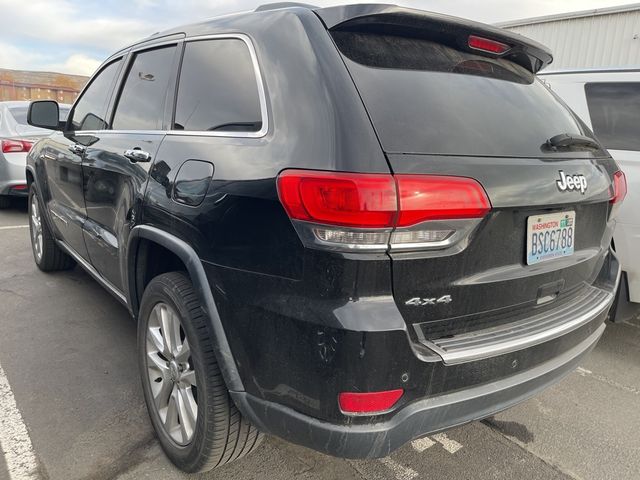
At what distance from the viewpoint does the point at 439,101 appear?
1.81 metres

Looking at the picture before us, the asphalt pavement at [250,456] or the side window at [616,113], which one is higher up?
the side window at [616,113]

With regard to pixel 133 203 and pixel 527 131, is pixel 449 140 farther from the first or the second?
pixel 133 203

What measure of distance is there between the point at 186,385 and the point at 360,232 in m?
1.12

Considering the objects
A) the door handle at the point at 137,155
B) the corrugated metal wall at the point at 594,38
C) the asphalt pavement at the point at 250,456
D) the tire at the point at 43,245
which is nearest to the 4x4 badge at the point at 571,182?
the asphalt pavement at the point at 250,456

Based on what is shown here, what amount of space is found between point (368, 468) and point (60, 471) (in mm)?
1309

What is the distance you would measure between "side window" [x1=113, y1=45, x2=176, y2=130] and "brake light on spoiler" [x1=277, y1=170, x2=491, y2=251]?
49.8 inches

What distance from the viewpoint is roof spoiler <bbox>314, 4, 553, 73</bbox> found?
1752 mm

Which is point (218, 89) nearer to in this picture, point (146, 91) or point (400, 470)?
point (146, 91)

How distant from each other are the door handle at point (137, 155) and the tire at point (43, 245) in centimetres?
228

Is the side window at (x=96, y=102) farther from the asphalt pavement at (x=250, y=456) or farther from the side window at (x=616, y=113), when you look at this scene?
the side window at (x=616, y=113)

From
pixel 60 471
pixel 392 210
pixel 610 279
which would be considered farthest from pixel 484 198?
pixel 60 471

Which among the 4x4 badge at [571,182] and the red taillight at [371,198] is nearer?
the red taillight at [371,198]

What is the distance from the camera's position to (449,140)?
171cm

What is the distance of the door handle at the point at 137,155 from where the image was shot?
242cm
